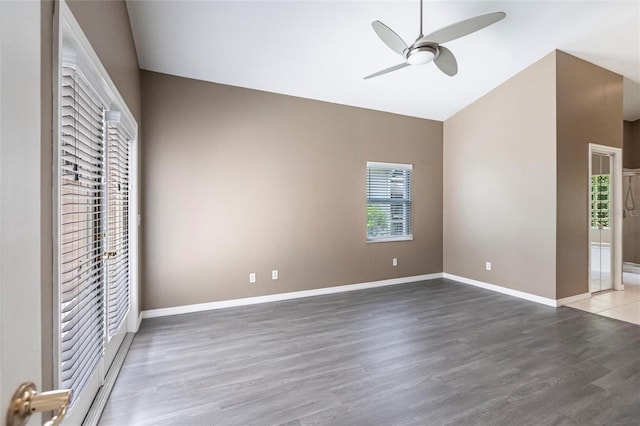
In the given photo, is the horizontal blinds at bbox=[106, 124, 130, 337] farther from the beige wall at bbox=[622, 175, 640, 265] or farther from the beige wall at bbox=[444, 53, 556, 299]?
the beige wall at bbox=[622, 175, 640, 265]

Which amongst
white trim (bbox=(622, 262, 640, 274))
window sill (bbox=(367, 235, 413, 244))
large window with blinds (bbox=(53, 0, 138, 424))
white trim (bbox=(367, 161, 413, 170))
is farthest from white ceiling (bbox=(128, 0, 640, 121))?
white trim (bbox=(622, 262, 640, 274))

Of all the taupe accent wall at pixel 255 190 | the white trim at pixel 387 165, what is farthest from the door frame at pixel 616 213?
the taupe accent wall at pixel 255 190

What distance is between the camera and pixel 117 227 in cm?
251

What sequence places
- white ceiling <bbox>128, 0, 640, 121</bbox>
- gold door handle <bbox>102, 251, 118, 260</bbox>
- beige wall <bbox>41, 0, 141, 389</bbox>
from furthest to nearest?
white ceiling <bbox>128, 0, 640, 121</bbox> < gold door handle <bbox>102, 251, 118, 260</bbox> < beige wall <bbox>41, 0, 141, 389</bbox>

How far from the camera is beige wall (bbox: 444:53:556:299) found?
396 centimetres

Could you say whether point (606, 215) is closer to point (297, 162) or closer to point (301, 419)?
point (297, 162)

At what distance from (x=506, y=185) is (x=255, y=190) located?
3.52 metres

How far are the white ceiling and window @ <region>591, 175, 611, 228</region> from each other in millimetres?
1549

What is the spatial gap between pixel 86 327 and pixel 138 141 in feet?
7.15

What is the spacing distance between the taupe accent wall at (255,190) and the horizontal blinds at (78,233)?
1.58 metres

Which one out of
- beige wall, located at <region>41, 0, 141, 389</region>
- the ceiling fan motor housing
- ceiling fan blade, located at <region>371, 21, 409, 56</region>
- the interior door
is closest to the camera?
beige wall, located at <region>41, 0, 141, 389</region>
